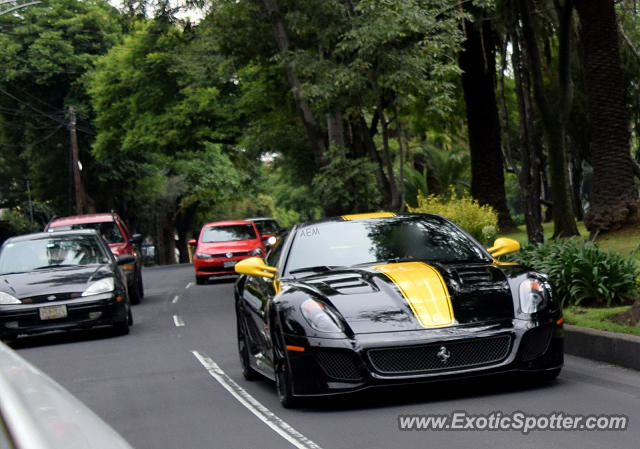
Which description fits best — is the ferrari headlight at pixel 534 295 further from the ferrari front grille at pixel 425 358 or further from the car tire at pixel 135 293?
the car tire at pixel 135 293

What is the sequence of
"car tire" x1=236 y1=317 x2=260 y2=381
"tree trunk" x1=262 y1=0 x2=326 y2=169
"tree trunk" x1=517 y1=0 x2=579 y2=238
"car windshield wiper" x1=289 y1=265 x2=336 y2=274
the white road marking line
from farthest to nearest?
"tree trunk" x1=262 y1=0 x2=326 y2=169 → "tree trunk" x1=517 y1=0 x2=579 y2=238 → "car tire" x1=236 y1=317 x2=260 y2=381 → "car windshield wiper" x1=289 y1=265 x2=336 y2=274 → the white road marking line

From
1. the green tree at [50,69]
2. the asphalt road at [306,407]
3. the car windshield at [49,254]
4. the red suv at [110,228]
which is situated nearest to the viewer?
the asphalt road at [306,407]

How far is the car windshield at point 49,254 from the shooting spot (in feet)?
50.3

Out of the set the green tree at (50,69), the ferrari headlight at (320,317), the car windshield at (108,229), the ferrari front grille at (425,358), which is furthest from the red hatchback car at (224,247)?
the green tree at (50,69)

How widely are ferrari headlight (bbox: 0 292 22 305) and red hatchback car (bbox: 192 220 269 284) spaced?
1355 cm

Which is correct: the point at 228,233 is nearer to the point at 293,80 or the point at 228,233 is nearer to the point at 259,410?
the point at 293,80

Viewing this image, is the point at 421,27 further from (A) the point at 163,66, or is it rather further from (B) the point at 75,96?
(B) the point at 75,96

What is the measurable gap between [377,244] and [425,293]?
1434 millimetres

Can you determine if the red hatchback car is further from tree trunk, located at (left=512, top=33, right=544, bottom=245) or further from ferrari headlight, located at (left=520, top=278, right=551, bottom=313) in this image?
ferrari headlight, located at (left=520, top=278, right=551, bottom=313)

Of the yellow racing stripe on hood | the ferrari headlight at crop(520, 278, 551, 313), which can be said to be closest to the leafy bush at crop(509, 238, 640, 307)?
the ferrari headlight at crop(520, 278, 551, 313)

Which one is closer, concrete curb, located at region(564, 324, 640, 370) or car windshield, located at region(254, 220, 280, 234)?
concrete curb, located at region(564, 324, 640, 370)

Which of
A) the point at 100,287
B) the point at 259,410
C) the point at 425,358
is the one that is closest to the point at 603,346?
the point at 425,358

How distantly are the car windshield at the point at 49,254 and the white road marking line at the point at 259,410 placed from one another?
4.83m

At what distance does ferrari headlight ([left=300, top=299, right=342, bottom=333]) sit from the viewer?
7.12 m
